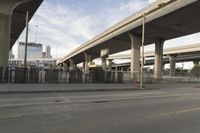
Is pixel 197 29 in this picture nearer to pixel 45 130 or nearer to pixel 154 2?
pixel 154 2

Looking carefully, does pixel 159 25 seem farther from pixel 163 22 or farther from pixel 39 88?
pixel 39 88

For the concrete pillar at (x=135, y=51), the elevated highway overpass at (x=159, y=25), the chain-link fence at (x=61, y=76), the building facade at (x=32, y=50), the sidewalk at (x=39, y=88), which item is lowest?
the sidewalk at (x=39, y=88)

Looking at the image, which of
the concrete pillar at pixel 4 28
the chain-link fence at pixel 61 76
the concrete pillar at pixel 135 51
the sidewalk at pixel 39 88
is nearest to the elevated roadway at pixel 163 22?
the concrete pillar at pixel 135 51

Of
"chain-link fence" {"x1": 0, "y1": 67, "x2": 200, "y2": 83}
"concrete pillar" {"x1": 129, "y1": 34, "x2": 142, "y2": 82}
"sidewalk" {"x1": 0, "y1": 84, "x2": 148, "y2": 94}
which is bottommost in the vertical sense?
"sidewalk" {"x1": 0, "y1": 84, "x2": 148, "y2": 94}

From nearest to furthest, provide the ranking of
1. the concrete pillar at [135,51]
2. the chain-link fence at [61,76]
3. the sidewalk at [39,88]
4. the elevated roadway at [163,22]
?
the sidewalk at [39,88] → the chain-link fence at [61,76] → the elevated roadway at [163,22] → the concrete pillar at [135,51]

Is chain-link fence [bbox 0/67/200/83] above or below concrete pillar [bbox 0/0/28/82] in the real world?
below

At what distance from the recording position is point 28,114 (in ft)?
35.8

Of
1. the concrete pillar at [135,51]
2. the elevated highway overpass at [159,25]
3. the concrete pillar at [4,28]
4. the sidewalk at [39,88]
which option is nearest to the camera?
the sidewalk at [39,88]

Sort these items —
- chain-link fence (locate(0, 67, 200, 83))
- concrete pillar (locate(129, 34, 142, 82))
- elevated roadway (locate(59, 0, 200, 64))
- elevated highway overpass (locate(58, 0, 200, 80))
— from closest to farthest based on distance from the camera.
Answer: chain-link fence (locate(0, 67, 200, 83)) → elevated roadway (locate(59, 0, 200, 64)) → elevated highway overpass (locate(58, 0, 200, 80)) → concrete pillar (locate(129, 34, 142, 82))

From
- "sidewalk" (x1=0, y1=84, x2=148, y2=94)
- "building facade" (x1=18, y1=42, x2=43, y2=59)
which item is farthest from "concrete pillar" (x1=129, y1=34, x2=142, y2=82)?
"building facade" (x1=18, y1=42, x2=43, y2=59)

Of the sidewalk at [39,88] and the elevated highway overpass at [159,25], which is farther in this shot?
the elevated highway overpass at [159,25]

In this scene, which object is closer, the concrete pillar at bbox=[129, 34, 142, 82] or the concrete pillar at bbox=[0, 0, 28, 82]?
the concrete pillar at bbox=[0, 0, 28, 82]

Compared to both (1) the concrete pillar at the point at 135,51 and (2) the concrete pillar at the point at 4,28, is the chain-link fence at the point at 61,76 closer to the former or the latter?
(2) the concrete pillar at the point at 4,28

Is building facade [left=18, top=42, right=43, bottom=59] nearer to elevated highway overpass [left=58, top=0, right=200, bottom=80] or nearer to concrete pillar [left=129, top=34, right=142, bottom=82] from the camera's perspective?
elevated highway overpass [left=58, top=0, right=200, bottom=80]
